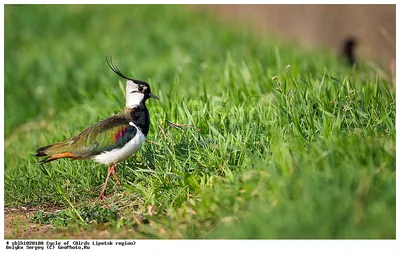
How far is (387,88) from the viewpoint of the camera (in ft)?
20.8

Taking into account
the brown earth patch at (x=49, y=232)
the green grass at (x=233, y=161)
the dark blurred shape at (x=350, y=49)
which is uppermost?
the dark blurred shape at (x=350, y=49)

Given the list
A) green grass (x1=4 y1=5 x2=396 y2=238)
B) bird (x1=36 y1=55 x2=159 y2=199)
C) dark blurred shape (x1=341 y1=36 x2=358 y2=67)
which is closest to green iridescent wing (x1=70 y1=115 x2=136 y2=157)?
bird (x1=36 y1=55 x2=159 y2=199)

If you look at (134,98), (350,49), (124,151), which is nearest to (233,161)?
(124,151)

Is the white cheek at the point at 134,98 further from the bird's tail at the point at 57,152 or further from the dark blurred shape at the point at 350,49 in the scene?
the dark blurred shape at the point at 350,49

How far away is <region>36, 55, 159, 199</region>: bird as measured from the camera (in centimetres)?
538

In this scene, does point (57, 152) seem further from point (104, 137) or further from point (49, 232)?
point (49, 232)

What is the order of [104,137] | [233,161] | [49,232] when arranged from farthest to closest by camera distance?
[104,137] → [233,161] → [49,232]

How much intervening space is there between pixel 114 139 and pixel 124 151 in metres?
0.13

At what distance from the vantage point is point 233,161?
17.4ft

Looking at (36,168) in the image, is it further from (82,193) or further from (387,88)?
(387,88)

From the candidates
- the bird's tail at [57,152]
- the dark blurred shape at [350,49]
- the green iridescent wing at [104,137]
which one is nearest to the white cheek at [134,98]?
the green iridescent wing at [104,137]

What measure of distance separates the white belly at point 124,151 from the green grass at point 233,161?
0.19 m

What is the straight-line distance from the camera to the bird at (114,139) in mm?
5383
